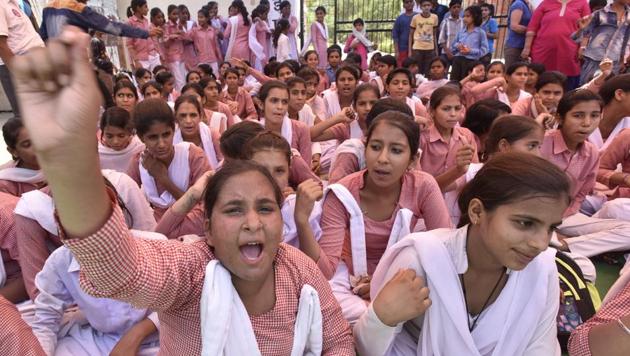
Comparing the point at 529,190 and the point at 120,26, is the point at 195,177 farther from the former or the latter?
the point at 120,26

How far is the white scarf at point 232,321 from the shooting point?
979mm

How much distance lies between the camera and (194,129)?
3111mm

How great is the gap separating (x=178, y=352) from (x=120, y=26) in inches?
156

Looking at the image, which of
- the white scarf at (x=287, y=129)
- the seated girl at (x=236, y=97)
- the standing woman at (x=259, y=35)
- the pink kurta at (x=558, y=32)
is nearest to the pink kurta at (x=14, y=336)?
the white scarf at (x=287, y=129)

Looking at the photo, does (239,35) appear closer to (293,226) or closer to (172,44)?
(172,44)

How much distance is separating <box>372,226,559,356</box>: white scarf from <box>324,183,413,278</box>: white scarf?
513 millimetres

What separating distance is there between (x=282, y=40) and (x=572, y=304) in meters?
6.94

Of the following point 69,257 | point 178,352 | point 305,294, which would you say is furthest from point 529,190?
point 69,257

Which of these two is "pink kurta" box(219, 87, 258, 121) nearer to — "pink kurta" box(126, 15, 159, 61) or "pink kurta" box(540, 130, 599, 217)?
"pink kurta" box(126, 15, 159, 61)

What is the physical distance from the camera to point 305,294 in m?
1.14

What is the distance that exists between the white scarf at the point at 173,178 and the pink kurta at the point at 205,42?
5.67m

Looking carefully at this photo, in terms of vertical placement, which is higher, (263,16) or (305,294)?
(263,16)

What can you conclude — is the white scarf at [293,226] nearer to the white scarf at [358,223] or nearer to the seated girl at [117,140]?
the white scarf at [358,223]

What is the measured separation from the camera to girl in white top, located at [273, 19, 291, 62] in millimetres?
7812
